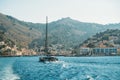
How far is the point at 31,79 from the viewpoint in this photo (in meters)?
70.8

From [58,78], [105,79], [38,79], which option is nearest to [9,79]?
[38,79]

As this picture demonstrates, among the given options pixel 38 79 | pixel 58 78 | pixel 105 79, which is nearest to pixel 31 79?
pixel 38 79

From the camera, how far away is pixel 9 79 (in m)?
72.8

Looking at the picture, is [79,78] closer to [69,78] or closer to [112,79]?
[69,78]

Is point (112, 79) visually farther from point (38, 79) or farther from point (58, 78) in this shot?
point (38, 79)

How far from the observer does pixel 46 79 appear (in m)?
70.6

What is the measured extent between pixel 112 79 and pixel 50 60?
90771 millimetres

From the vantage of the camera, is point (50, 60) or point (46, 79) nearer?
point (46, 79)

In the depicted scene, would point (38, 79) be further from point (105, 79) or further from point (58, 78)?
Result: point (105, 79)

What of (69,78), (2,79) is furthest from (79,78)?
(2,79)

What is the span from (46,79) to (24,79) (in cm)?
534

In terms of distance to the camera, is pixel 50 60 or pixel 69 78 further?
pixel 50 60

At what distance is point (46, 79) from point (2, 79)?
10.9 metres

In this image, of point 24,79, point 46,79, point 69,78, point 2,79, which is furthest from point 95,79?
point 2,79
